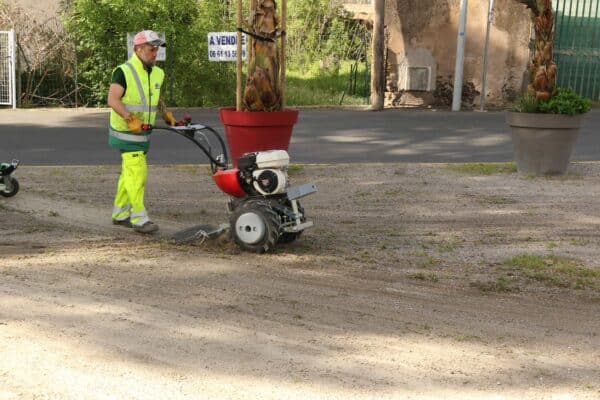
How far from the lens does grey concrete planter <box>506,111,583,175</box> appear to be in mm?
12398

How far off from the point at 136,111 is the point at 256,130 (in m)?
2.50

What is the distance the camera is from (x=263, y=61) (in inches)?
456

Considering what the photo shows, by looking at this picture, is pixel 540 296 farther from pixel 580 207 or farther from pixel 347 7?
pixel 347 7

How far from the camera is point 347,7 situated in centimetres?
2872

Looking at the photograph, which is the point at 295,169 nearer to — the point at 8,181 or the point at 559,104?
the point at 559,104

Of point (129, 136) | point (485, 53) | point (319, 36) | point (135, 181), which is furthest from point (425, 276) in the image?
point (319, 36)

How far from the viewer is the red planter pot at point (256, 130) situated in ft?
37.0

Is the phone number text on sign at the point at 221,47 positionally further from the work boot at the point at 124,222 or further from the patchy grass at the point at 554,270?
the patchy grass at the point at 554,270

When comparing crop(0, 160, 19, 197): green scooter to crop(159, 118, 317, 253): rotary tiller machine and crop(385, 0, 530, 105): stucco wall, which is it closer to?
crop(159, 118, 317, 253): rotary tiller machine

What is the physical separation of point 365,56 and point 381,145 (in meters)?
11.4

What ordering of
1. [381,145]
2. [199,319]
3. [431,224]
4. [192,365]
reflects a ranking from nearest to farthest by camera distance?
1. [192,365]
2. [199,319]
3. [431,224]
4. [381,145]

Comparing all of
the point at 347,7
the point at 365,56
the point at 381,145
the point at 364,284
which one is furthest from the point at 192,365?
the point at 347,7

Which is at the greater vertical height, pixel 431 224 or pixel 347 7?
pixel 347 7

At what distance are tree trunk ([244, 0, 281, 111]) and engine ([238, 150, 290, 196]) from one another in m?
3.40
